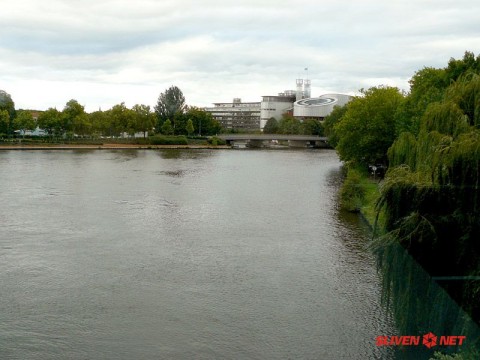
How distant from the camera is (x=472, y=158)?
308 inches

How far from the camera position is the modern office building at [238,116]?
16612 centimetres

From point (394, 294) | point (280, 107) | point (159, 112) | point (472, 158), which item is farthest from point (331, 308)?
point (280, 107)

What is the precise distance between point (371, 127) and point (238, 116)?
13285cm

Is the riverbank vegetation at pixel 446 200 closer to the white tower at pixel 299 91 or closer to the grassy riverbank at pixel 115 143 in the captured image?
the grassy riverbank at pixel 115 143

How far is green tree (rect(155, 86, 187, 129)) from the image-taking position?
10612cm

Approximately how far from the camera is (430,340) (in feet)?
27.3

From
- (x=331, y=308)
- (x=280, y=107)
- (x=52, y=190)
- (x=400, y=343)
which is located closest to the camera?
(x=400, y=343)

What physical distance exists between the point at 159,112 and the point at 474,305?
102 meters

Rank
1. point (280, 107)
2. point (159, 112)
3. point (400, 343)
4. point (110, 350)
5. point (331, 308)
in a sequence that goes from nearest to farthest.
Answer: point (400, 343), point (110, 350), point (331, 308), point (159, 112), point (280, 107)

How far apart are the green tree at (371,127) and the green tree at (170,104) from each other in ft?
225

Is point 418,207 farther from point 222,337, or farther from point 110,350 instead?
point 110,350

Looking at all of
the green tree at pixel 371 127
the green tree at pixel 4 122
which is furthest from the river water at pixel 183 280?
the green tree at pixel 4 122

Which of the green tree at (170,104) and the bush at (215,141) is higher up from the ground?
the green tree at (170,104)

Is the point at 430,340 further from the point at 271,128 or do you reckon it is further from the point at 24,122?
the point at 271,128
